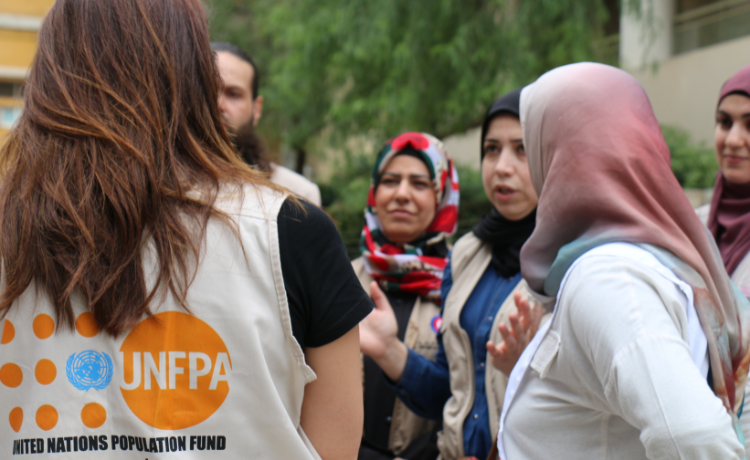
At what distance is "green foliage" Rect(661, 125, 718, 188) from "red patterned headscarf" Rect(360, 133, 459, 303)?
525 centimetres

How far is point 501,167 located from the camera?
8.00 ft

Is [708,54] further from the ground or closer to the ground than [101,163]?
closer to the ground

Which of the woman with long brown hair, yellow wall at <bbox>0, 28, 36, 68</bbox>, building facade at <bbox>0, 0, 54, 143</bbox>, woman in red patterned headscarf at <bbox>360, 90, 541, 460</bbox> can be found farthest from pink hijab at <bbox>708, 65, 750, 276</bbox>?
yellow wall at <bbox>0, 28, 36, 68</bbox>

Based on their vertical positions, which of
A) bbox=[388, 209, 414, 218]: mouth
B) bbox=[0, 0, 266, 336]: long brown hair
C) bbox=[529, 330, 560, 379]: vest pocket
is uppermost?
bbox=[0, 0, 266, 336]: long brown hair

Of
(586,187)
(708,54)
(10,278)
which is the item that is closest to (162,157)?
(10,278)

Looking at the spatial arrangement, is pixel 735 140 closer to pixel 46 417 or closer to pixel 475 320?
pixel 475 320

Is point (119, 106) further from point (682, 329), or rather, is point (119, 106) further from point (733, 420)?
point (733, 420)

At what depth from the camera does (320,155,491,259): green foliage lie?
237 inches

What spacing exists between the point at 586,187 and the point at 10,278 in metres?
1.20

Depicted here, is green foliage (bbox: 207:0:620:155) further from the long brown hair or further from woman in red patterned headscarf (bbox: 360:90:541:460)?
the long brown hair

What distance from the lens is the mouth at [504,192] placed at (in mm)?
2414

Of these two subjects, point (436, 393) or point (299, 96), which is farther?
point (299, 96)

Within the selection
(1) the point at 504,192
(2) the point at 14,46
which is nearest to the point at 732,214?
(1) the point at 504,192

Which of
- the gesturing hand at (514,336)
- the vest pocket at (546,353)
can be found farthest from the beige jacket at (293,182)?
the vest pocket at (546,353)
